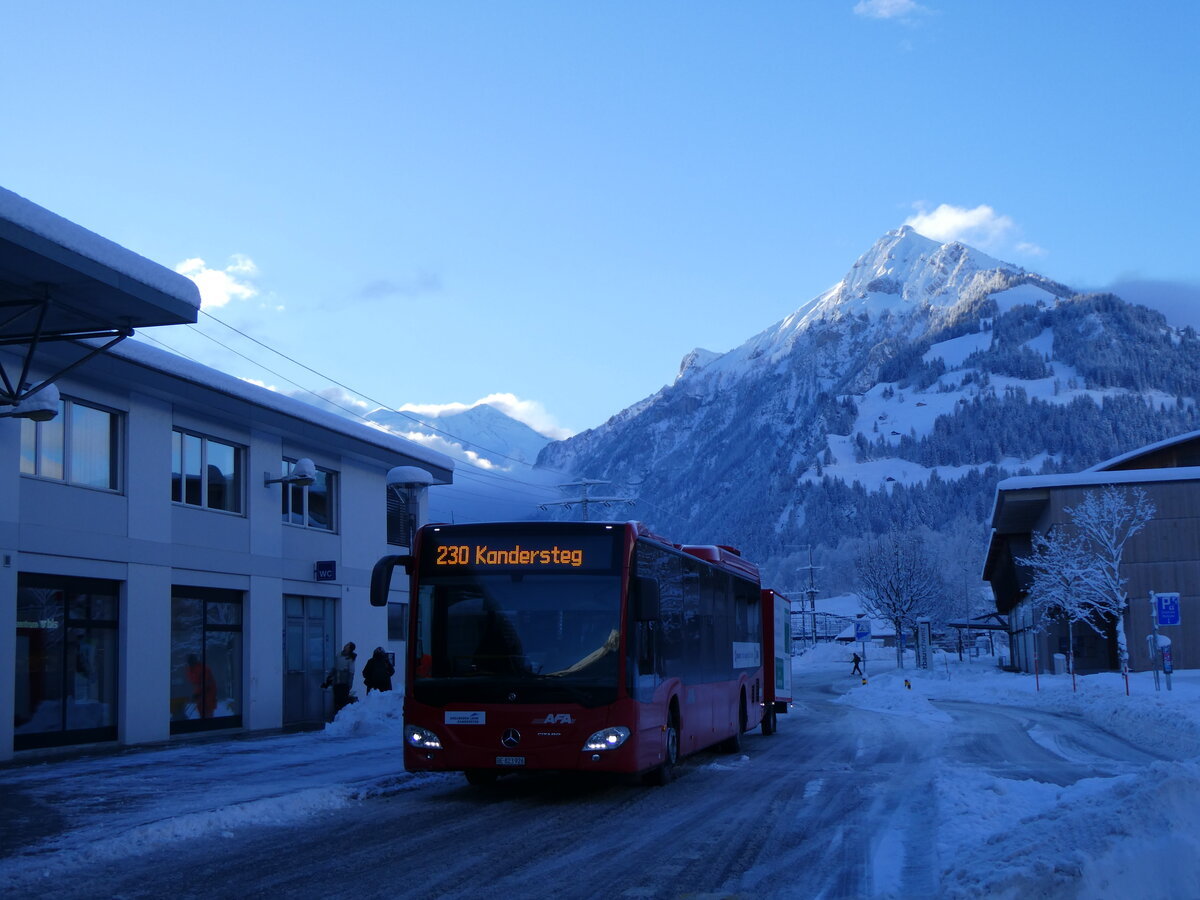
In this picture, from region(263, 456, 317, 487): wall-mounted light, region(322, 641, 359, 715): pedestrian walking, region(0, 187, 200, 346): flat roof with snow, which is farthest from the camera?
region(263, 456, 317, 487): wall-mounted light

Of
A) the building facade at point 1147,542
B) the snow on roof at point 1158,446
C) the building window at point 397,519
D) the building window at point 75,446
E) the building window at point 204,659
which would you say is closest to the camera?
the building window at point 75,446

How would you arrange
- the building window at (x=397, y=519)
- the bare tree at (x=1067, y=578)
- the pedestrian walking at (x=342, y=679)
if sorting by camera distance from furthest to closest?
the bare tree at (x=1067, y=578), the building window at (x=397, y=519), the pedestrian walking at (x=342, y=679)

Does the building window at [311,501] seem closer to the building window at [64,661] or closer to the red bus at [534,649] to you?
the building window at [64,661]

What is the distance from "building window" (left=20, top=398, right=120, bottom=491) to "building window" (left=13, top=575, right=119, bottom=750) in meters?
1.60

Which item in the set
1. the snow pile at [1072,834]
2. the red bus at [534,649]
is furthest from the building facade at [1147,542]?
the red bus at [534,649]

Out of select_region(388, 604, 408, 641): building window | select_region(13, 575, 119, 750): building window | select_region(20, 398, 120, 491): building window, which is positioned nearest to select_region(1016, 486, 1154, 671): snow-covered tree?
select_region(388, 604, 408, 641): building window

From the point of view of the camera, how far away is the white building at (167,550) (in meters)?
18.2

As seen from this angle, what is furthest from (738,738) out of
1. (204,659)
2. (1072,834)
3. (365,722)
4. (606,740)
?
(1072,834)

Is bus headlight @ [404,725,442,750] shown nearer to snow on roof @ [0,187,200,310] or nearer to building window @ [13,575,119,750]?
snow on roof @ [0,187,200,310]

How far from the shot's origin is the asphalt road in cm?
816

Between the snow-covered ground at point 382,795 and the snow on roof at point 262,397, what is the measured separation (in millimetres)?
5824

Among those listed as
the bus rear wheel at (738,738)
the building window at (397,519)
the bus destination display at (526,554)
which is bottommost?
the bus rear wheel at (738,738)

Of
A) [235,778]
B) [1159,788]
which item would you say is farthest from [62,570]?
[1159,788]

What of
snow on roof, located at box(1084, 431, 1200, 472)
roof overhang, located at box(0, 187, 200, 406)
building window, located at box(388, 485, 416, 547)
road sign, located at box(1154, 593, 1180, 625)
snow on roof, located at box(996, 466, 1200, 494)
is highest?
snow on roof, located at box(1084, 431, 1200, 472)
